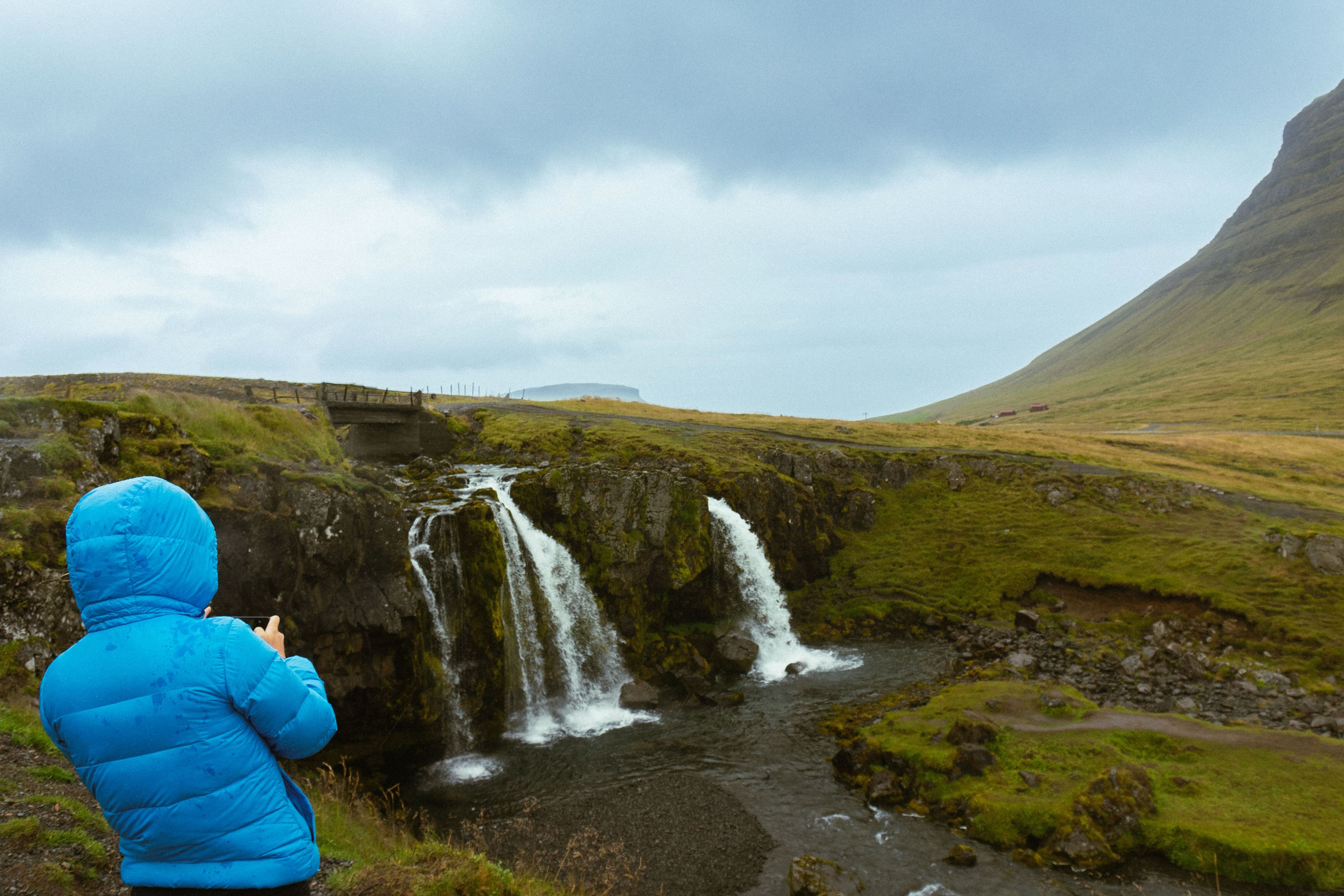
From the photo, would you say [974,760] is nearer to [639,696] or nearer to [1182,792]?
[1182,792]

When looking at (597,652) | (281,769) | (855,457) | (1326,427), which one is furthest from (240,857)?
(1326,427)

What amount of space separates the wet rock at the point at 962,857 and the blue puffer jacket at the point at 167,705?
18058 millimetres

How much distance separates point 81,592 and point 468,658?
2395cm

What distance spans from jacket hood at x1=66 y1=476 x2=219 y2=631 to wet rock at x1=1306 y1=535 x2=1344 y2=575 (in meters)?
47.1

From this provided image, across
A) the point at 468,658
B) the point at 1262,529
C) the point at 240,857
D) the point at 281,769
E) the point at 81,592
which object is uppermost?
the point at 81,592

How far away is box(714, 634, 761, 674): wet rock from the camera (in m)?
31.2

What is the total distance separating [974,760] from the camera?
20.2 metres

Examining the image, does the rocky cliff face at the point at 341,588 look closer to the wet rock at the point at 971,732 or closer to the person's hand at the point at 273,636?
the person's hand at the point at 273,636

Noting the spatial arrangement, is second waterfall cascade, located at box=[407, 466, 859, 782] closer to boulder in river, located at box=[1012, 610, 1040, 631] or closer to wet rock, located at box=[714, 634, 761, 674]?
wet rock, located at box=[714, 634, 761, 674]

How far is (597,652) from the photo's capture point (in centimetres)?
2992

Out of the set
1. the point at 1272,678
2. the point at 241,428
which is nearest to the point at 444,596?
the point at 241,428

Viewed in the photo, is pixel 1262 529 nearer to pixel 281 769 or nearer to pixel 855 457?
pixel 855 457

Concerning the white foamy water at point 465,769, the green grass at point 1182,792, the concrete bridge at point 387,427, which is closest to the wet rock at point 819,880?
the green grass at point 1182,792

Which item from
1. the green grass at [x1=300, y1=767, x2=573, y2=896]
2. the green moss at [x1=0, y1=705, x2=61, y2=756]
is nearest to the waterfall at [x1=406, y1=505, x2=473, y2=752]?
the green grass at [x1=300, y1=767, x2=573, y2=896]
